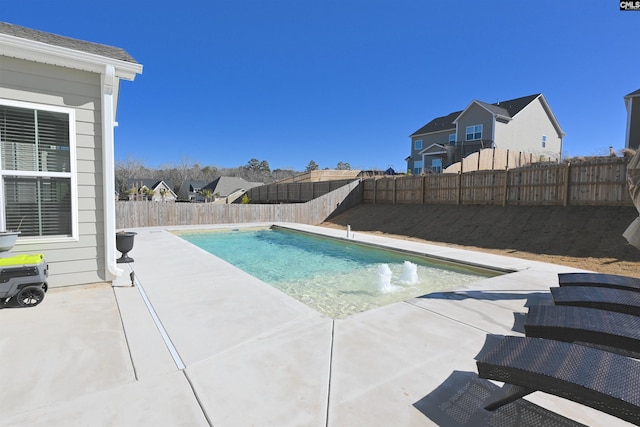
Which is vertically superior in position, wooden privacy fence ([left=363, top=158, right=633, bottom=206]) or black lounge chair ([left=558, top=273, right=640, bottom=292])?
wooden privacy fence ([left=363, top=158, right=633, bottom=206])

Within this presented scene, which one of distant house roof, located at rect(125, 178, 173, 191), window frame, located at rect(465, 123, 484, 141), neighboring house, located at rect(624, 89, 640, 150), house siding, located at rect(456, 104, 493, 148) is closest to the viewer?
neighboring house, located at rect(624, 89, 640, 150)

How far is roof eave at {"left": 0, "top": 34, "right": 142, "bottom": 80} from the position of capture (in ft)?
12.4

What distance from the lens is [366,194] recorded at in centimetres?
1945

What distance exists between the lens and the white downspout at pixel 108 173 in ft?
14.6

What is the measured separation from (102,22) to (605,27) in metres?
16.7

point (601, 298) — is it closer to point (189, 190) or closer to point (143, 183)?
point (143, 183)

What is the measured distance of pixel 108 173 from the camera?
4559 mm

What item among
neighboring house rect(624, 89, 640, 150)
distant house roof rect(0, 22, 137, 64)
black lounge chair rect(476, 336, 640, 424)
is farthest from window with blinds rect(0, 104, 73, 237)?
neighboring house rect(624, 89, 640, 150)

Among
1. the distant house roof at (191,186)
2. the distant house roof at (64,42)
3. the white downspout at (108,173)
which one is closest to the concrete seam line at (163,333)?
the white downspout at (108,173)

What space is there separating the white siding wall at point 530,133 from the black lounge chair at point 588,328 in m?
21.1

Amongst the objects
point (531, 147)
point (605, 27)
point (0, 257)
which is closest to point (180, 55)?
point (0, 257)

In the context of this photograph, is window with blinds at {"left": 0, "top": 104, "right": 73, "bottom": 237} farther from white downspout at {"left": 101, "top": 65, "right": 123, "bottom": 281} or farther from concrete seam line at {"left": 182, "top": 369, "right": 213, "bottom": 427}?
concrete seam line at {"left": 182, "top": 369, "right": 213, "bottom": 427}

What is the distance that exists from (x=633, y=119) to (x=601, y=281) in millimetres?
17766

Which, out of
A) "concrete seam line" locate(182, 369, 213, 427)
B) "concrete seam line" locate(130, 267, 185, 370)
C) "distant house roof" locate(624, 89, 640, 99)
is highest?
"distant house roof" locate(624, 89, 640, 99)
